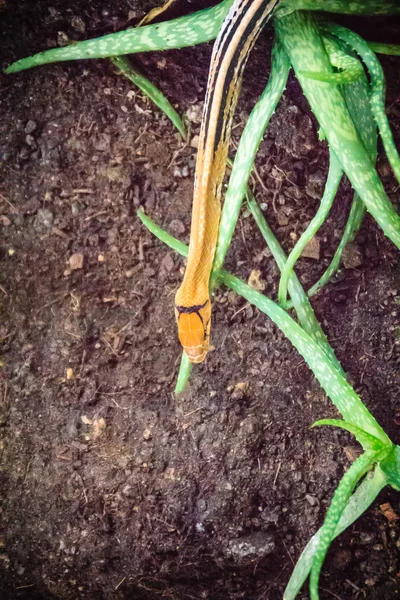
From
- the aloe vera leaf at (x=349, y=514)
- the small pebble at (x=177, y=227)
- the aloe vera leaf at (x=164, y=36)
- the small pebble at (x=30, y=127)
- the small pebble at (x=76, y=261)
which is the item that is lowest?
the aloe vera leaf at (x=349, y=514)

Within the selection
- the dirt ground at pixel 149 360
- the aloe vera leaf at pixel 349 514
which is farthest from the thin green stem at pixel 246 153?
the aloe vera leaf at pixel 349 514

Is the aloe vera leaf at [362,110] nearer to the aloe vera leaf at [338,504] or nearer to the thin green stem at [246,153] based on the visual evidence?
the thin green stem at [246,153]

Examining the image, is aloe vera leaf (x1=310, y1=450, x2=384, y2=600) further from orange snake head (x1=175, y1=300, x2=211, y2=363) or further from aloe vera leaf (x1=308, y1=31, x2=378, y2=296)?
aloe vera leaf (x1=308, y1=31, x2=378, y2=296)

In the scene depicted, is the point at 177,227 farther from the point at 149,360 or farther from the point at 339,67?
the point at 339,67

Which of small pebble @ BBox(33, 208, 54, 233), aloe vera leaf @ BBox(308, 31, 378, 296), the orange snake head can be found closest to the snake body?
the orange snake head

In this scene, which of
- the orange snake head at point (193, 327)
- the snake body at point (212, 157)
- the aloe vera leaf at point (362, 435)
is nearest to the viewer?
the aloe vera leaf at point (362, 435)

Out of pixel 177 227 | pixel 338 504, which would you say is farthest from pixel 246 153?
pixel 338 504
